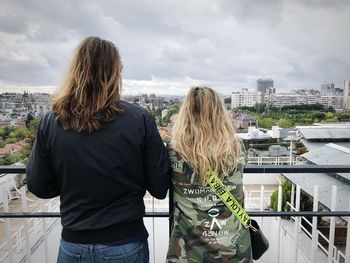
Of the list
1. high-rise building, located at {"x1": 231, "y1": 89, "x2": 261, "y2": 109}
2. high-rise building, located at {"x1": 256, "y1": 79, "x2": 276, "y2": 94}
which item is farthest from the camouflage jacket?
high-rise building, located at {"x1": 256, "y1": 79, "x2": 276, "y2": 94}

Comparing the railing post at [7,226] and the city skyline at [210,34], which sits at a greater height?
the city skyline at [210,34]

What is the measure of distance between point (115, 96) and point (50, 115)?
22cm

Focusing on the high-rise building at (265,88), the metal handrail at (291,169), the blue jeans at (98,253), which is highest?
the high-rise building at (265,88)

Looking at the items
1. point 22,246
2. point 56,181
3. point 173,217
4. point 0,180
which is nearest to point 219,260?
point 173,217

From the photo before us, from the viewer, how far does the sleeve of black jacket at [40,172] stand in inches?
38.8

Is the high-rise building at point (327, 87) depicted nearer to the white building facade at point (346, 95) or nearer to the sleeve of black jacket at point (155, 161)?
the white building facade at point (346, 95)

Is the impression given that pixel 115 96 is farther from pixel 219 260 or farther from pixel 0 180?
pixel 0 180

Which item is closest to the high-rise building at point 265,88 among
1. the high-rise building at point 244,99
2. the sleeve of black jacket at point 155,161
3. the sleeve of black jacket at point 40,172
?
the high-rise building at point 244,99

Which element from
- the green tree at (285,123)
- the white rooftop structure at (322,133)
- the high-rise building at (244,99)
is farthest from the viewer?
the green tree at (285,123)

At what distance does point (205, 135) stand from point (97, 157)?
14.7 inches

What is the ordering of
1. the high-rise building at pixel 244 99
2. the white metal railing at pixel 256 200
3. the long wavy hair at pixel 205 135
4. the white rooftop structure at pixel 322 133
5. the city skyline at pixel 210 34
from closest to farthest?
the long wavy hair at pixel 205 135 → the white metal railing at pixel 256 200 → the high-rise building at pixel 244 99 → the white rooftop structure at pixel 322 133 → the city skyline at pixel 210 34

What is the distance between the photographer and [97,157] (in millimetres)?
924

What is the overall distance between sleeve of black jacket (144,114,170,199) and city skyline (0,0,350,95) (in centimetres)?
1770

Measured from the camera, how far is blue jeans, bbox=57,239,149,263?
98cm
